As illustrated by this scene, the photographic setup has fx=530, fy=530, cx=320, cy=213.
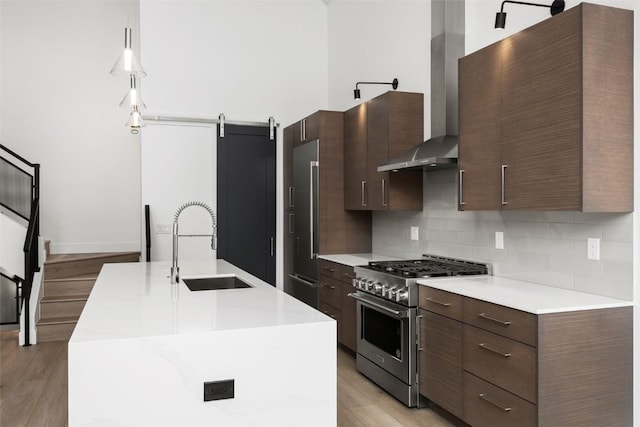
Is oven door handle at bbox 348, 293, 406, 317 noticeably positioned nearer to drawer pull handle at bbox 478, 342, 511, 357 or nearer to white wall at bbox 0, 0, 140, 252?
drawer pull handle at bbox 478, 342, 511, 357

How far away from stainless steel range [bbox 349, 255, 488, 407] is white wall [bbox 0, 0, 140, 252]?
177 inches

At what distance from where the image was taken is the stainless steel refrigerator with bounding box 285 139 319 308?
539cm

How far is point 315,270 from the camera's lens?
542 cm

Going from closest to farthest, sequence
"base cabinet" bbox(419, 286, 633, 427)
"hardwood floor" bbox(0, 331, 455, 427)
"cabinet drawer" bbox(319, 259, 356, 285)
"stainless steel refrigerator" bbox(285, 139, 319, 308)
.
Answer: "base cabinet" bbox(419, 286, 633, 427)
"hardwood floor" bbox(0, 331, 455, 427)
"cabinet drawer" bbox(319, 259, 356, 285)
"stainless steel refrigerator" bbox(285, 139, 319, 308)

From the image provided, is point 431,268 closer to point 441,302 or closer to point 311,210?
point 441,302

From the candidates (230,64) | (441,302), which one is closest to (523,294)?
(441,302)

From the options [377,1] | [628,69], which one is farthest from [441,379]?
[377,1]

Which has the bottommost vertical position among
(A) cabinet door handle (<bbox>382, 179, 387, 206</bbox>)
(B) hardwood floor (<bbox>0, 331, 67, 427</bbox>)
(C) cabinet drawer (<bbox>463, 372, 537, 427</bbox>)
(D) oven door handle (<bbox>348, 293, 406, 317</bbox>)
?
(B) hardwood floor (<bbox>0, 331, 67, 427</bbox>)

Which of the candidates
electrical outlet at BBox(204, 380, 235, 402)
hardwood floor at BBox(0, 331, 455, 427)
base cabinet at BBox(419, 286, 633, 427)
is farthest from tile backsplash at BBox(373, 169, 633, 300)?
electrical outlet at BBox(204, 380, 235, 402)

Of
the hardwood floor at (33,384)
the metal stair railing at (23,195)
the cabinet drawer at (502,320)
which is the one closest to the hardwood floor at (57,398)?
the hardwood floor at (33,384)

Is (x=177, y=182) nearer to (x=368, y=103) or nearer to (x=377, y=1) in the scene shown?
(x=368, y=103)

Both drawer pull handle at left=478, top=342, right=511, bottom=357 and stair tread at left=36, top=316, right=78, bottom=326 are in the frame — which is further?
stair tread at left=36, top=316, right=78, bottom=326

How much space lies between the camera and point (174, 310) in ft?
8.00

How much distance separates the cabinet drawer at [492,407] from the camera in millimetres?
2633
